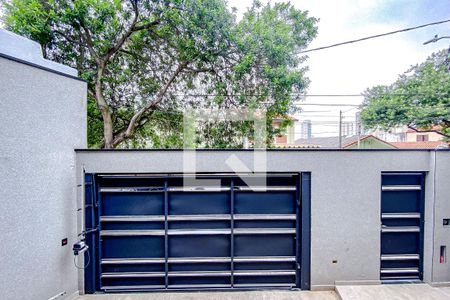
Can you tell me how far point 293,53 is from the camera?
7594 millimetres

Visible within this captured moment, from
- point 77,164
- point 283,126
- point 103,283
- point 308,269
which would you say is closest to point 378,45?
point 283,126

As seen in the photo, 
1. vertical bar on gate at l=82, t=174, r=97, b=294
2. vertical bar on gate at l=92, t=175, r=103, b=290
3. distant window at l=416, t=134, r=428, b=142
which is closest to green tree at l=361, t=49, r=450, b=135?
vertical bar on gate at l=92, t=175, r=103, b=290

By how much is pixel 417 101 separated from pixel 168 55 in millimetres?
14384

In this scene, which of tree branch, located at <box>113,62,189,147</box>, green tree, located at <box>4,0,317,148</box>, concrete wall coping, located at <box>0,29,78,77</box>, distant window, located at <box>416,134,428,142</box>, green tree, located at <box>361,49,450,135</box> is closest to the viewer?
concrete wall coping, located at <box>0,29,78,77</box>

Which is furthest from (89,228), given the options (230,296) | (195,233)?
(230,296)

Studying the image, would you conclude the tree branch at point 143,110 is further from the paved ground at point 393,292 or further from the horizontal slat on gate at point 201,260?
the paved ground at point 393,292

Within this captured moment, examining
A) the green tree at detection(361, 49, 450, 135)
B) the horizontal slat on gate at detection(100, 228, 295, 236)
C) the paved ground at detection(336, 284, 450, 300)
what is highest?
the green tree at detection(361, 49, 450, 135)

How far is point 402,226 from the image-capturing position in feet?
14.0

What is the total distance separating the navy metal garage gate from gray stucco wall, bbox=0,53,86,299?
0.53 metres

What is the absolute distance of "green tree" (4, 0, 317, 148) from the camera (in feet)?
21.5

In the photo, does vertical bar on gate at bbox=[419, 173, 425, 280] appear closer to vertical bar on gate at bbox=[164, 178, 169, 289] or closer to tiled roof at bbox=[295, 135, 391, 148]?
vertical bar on gate at bbox=[164, 178, 169, 289]

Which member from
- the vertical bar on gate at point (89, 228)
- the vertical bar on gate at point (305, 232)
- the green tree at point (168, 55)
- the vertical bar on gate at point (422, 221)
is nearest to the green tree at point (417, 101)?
the green tree at point (168, 55)

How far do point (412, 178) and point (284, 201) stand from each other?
2.49 m

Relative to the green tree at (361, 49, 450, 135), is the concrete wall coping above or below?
below
